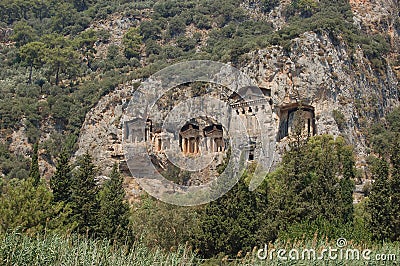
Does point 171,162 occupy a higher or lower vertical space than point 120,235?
higher

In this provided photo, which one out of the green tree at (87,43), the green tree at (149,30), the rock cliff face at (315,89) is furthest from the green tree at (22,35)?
the rock cliff face at (315,89)

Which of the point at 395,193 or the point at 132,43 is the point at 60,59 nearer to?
the point at 132,43

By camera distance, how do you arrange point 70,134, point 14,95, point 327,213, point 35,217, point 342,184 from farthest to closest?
point 14,95
point 70,134
point 342,184
point 327,213
point 35,217

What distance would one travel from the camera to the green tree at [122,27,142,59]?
6919cm

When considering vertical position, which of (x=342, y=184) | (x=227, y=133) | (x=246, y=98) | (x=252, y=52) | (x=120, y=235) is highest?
(x=252, y=52)

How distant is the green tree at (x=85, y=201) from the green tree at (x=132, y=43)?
1621 inches

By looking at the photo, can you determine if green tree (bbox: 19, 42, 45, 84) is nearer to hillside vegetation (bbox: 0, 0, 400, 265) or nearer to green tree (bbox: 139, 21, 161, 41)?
hillside vegetation (bbox: 0, 0, 400, 265)

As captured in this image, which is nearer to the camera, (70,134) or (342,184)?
(342,184)

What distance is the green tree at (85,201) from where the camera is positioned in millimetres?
27531

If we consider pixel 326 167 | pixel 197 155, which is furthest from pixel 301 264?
pixel 197 155

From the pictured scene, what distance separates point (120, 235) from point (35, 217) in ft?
13.5

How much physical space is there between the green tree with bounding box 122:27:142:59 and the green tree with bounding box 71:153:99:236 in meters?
41.2

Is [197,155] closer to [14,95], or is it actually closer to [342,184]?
[342,184]

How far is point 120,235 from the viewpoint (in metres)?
27.2
